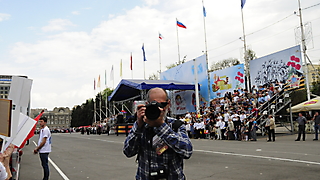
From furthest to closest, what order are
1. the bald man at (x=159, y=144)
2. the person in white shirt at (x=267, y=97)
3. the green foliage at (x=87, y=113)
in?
1. the green foliage at (x=87, y=113)
2. the person in white shirt at (x=267, y=97)
3. the bald man at (x=159, y=144)

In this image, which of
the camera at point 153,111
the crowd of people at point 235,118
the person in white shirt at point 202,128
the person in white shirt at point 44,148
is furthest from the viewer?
the person in white shirt at point 202,128

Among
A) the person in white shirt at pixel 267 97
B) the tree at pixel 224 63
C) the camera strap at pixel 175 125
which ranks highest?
the tree at pixel 224 63

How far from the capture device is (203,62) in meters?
33.5

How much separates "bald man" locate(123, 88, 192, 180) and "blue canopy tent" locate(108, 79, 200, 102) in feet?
97.2

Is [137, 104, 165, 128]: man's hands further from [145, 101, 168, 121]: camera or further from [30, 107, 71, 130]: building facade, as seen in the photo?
[30, 107, 71, 130]: building facade

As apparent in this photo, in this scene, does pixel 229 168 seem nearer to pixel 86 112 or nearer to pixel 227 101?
pixel 227 101

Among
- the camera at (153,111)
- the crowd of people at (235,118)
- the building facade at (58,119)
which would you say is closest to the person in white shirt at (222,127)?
the crowd of people at (235,118)

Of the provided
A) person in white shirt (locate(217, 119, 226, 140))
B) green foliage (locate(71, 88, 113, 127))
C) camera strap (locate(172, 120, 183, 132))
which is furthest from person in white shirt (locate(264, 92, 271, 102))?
green foliage (locate(71, 88, 113, 127))

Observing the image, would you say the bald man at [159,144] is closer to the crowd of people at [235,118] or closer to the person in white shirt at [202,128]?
the crowd of people at [235,118]

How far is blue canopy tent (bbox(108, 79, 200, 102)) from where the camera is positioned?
33075mm

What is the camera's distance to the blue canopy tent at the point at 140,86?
33.1 m

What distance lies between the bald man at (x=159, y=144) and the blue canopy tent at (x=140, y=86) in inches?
1167

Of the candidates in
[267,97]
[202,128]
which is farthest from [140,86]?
[267,97]

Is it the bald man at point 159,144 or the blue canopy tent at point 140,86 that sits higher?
the blue canopy tent at point 140,86
